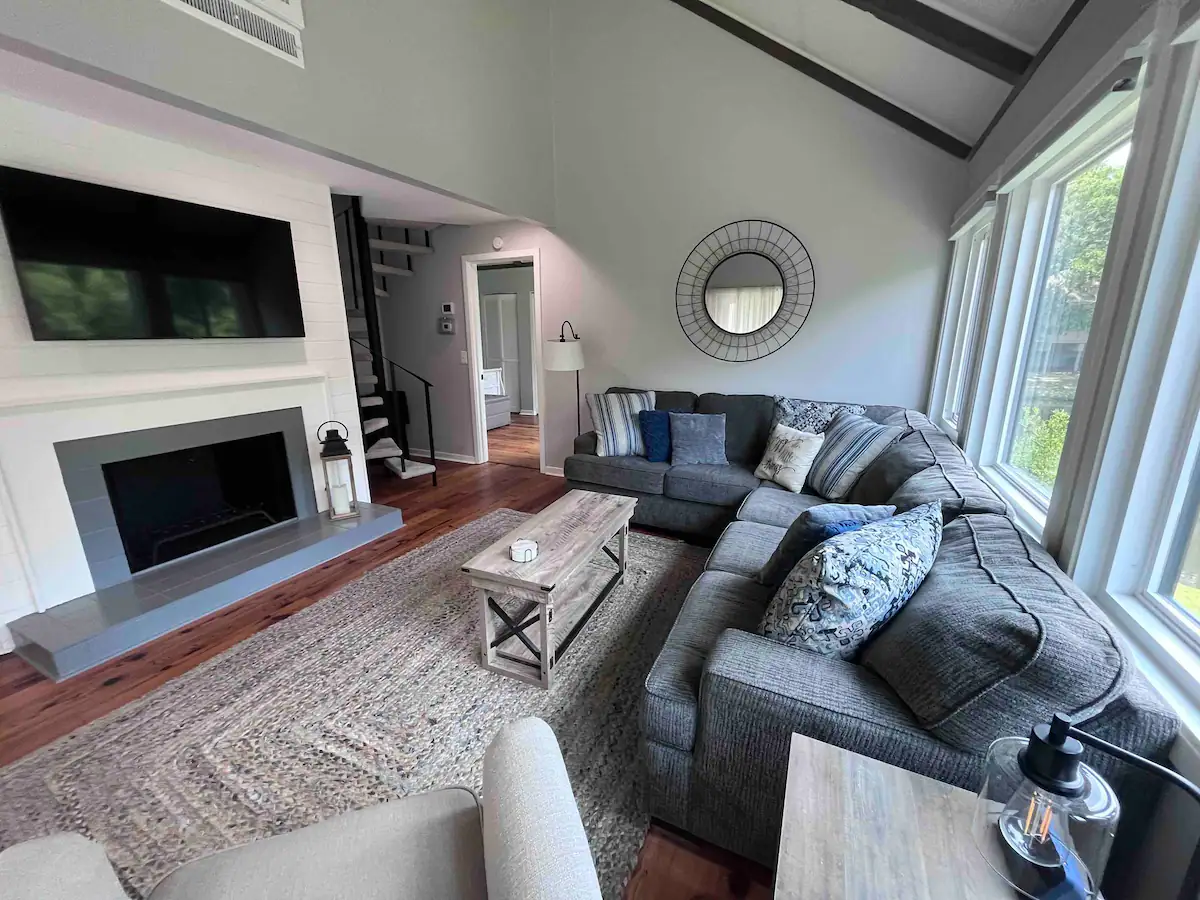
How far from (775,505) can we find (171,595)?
9.97ft

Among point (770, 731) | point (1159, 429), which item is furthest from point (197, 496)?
point (1159, 429)

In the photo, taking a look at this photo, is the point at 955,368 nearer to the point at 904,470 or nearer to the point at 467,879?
the point at 904,470

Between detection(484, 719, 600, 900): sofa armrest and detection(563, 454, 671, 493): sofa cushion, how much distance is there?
240 centimetres

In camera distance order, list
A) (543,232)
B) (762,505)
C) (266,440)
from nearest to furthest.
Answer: (762,505) < (266,440) < (543,232)

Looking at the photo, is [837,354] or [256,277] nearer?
[256,277]

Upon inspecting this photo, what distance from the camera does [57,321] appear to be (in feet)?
6.81

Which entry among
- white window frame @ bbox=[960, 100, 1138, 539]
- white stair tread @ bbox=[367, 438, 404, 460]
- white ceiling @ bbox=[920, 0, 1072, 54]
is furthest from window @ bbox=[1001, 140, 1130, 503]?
white stair tread @ bbox=[367, 438, 404, 460]

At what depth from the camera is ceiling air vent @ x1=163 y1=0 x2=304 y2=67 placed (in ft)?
5.99

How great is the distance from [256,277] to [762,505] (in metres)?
3.12

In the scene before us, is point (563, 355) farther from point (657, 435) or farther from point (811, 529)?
point (811, 529)

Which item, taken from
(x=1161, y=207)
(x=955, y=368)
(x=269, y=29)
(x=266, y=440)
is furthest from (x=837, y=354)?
(x=266, y=440)

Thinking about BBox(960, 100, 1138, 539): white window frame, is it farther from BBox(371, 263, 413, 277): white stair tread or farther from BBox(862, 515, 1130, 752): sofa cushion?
BBox(371, 263, 413, 277): white stair tread

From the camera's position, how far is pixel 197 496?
2.87 meters

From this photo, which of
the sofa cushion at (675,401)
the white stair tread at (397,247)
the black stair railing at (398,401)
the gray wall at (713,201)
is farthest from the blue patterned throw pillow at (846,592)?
the white stair tread at (397,247)
